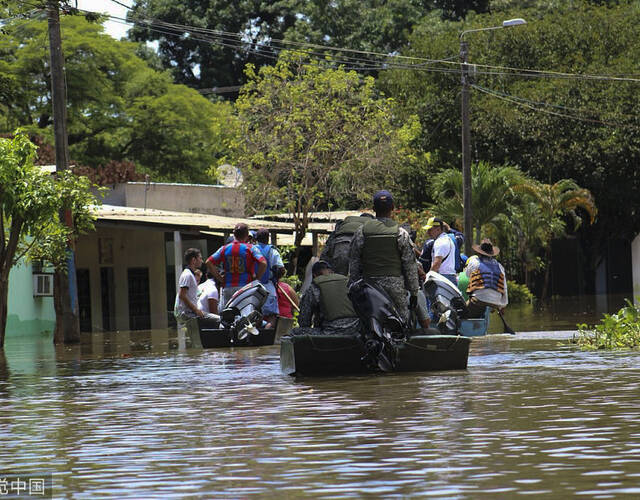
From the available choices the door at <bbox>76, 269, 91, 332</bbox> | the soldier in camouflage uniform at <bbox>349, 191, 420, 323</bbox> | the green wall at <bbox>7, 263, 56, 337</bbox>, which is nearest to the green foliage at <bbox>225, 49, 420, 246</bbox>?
the door at <bbox>76, 269, 91, 332</bbox>

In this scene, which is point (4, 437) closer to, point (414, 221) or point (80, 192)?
point (80, 192)

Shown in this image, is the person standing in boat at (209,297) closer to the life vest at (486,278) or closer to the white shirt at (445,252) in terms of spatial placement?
the white shirt at (445,252)

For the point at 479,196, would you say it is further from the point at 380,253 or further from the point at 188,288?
the point at 380,253

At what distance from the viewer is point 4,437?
9.29 metres

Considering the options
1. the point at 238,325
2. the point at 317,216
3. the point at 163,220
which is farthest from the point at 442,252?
the point at 317,216

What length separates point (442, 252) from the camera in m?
18.8

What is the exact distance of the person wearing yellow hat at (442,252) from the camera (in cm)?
1876

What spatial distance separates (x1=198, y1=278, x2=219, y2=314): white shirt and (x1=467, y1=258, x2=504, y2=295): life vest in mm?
3744

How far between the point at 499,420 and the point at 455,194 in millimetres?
33837

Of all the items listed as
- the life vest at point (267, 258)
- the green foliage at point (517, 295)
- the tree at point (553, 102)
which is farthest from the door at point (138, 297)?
the tree at point (553, 102)

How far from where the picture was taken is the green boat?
1346cm

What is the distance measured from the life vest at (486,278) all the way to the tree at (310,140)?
1928cm

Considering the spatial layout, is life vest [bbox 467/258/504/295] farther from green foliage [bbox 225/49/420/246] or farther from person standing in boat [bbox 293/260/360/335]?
green foliage [bbox 225/49/420/246]

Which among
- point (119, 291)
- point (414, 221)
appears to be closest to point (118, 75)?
point (414, 221)
